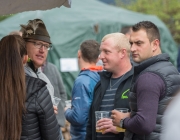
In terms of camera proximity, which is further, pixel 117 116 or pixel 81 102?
pixel 81 102

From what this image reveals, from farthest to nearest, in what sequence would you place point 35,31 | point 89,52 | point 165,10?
point 165,10
point 89,52
point 35,31

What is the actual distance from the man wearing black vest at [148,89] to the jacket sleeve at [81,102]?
113cm

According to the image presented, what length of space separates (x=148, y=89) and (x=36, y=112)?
3.22 ft

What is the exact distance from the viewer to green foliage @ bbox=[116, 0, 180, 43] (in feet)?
76.7

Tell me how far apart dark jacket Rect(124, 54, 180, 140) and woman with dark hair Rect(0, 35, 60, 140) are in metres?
0.75

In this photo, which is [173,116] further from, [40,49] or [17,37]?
[40,49]

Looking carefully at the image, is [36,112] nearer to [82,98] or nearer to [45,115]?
[45,115]

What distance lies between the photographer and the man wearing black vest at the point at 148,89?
4.40 m

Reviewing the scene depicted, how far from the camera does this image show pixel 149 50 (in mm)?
4742

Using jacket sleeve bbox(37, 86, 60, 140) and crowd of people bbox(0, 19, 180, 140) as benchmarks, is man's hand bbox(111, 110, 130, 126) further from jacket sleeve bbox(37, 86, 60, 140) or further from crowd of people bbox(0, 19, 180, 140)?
jacket sleeve bbox(37, 86, 60, 140)

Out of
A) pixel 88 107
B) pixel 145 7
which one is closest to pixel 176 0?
pixel 145 7

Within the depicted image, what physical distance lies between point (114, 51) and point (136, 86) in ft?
3.10

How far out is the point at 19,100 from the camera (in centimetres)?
440

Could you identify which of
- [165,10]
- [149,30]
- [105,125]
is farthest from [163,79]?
[165,10]
